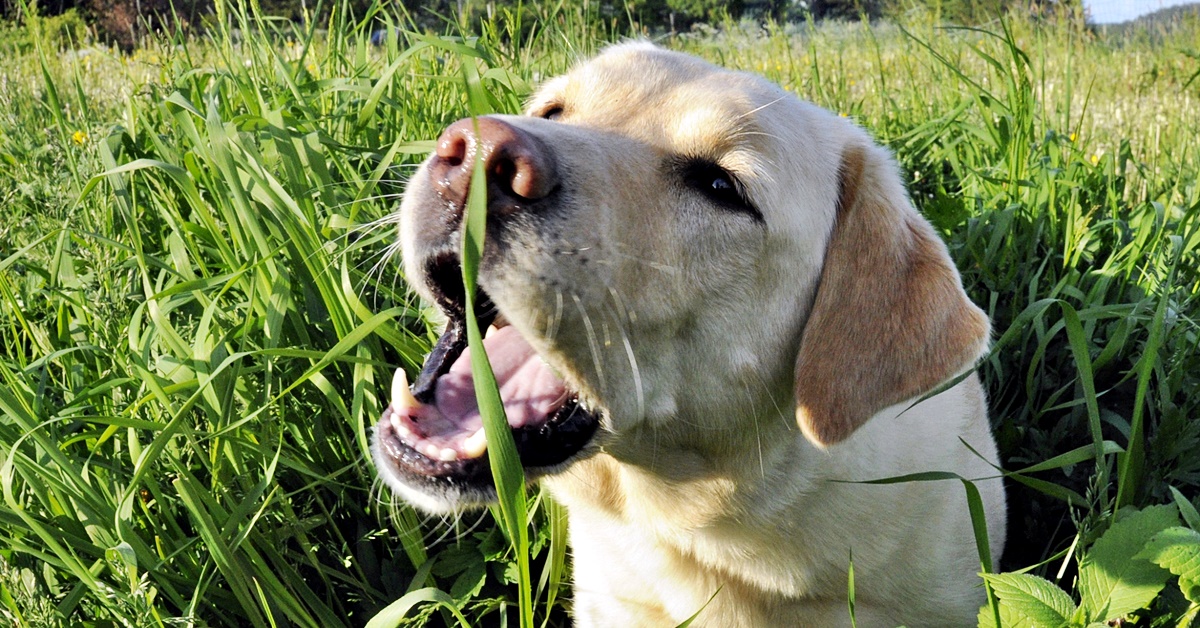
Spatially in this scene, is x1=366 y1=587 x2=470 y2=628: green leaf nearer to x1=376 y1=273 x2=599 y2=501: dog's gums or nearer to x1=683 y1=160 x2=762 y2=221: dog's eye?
x1=376 y1=273 x2=599 y2=501: dog's gums

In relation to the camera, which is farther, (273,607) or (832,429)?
(273,607)

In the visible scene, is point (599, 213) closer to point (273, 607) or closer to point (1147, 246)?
point (273, 607)

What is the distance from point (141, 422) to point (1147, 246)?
3.14 metres

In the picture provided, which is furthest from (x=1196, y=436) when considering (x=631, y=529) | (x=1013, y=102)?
(x=1013, y=102)

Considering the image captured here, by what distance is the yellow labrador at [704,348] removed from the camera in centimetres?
188

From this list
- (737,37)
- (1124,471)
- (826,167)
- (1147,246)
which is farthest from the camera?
(737,37)

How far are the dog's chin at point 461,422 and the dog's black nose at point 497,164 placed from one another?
186mm

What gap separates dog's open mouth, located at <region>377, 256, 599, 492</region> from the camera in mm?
1937

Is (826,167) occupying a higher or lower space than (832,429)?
higher

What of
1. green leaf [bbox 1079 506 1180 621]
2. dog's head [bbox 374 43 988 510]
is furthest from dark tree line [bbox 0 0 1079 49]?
green leaf [bbox 1079 506 1180 621]

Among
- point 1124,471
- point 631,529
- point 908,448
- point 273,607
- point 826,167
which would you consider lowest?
point 273,607

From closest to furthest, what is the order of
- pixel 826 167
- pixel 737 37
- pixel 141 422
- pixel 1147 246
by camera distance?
pixel 141 422, pixel 826 167, pixel 1147 246, pixel 737 37

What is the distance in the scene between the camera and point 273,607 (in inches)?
96.4

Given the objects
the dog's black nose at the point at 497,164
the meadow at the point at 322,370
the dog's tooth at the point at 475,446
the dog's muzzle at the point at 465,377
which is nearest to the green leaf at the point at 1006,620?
the meadow at the point at 322,370
